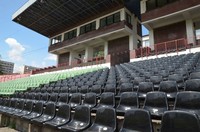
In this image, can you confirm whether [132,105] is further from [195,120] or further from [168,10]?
[168,10]

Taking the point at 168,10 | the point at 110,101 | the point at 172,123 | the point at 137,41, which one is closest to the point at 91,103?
the point at 110,101

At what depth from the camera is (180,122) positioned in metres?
1.98

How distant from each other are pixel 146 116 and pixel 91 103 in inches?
83.9

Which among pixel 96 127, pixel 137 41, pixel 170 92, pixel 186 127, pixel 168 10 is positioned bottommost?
pixel 96 127

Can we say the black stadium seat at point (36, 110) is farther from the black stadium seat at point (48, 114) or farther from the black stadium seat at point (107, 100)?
the black stadium seat at point (107, 100)

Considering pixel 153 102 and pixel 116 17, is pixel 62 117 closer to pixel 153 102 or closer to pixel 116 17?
pixel 153 102

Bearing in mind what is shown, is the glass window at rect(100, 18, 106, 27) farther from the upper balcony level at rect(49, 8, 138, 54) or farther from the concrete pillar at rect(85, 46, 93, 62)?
the concrete pillar at rect(85, 46, 93, 62)

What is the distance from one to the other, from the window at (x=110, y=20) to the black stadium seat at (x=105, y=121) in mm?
18052

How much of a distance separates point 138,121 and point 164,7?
15.6 metres

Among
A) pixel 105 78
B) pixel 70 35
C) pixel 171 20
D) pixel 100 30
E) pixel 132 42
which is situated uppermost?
pixel 70 35

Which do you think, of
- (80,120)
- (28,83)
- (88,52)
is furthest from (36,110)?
(88,52)

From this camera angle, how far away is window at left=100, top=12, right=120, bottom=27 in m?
20.0

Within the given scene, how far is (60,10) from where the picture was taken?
22078 mm

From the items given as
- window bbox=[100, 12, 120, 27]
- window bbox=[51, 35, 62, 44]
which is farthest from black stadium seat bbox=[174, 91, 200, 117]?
window bbox=[51, 35, 62, 44]
